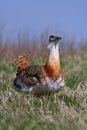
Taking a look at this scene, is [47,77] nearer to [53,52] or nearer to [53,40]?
[53,52]

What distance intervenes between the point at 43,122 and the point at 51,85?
1234 mm

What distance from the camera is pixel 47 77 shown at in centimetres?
707

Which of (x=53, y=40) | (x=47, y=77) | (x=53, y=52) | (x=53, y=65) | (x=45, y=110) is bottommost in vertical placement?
(x=45, y=110)

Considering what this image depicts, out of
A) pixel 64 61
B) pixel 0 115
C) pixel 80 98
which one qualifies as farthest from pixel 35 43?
pixel 0 115

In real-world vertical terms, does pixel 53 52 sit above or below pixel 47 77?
above

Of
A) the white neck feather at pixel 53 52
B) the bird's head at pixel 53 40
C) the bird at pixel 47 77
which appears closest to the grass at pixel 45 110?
the bird at pixel 47 77

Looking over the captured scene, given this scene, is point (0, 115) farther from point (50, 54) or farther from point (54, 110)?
point (50, 54)

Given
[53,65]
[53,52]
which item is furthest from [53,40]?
[53,65]

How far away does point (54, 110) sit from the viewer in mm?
6512

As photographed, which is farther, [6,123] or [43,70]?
[43,70]

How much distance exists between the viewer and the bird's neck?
711 centimetres

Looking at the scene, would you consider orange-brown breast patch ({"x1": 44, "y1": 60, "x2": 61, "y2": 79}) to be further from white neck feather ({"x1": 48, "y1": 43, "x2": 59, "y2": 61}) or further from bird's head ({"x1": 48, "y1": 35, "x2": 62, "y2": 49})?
bird's head ({"x1": 48, "y1": 35, "x2": 62, "y2": 49})

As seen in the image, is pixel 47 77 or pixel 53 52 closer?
pixel 47 77

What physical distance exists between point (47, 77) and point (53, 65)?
0.58ft
